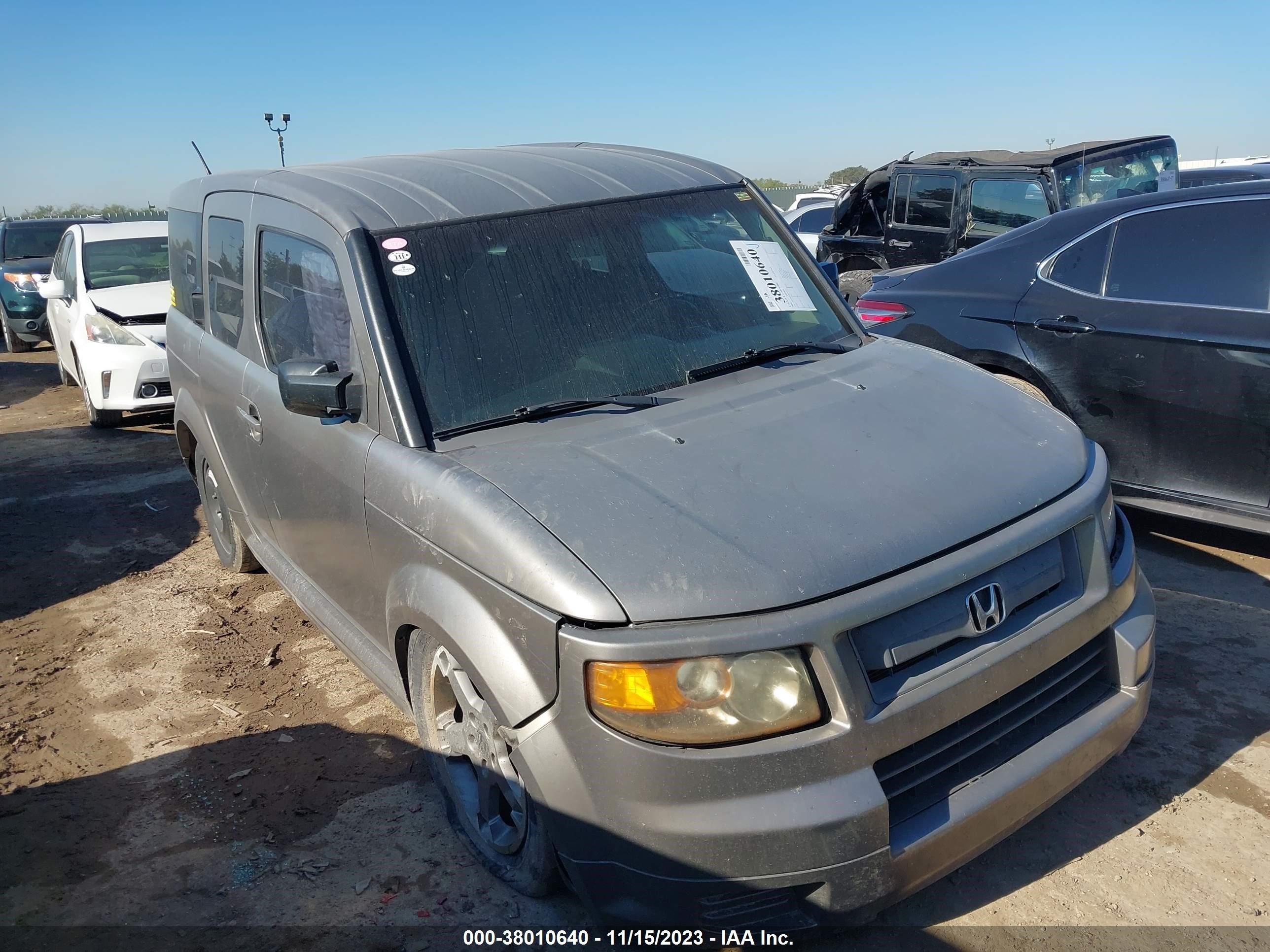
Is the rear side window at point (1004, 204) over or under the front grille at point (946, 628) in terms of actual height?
over

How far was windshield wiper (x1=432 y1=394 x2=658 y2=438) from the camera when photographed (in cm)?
288

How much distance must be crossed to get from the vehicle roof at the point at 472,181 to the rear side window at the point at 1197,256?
199 cm

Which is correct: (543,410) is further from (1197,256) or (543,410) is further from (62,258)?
(62,258)

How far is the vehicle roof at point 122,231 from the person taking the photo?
9.87 metres

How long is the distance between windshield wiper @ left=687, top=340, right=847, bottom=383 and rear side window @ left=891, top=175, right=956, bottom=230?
27.0 feet

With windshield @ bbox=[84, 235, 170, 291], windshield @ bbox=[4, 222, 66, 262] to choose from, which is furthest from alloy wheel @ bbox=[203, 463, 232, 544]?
windshield @ bbox=[4, 222, 66, 262]

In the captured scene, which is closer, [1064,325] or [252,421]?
[252,421]

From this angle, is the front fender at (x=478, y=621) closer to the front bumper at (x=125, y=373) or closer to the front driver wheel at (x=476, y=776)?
the front driver wheel at (x=476, y=776)

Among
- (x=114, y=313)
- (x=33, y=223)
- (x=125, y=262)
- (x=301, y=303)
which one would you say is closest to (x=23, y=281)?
(x=33, y=223)

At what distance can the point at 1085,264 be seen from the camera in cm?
480

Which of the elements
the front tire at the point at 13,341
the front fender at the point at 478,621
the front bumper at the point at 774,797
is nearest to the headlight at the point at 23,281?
the front tire at the point at 13,341

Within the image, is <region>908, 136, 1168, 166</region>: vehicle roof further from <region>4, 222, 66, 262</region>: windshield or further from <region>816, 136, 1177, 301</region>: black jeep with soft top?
<region>4, 222, 66, 262</region>: windshield

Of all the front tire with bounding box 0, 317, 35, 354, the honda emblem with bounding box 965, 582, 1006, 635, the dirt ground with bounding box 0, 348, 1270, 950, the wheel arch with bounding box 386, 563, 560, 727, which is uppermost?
the honda emblem with bounding box 965, 582, 1006, 635

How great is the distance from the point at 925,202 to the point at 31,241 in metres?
13.5
